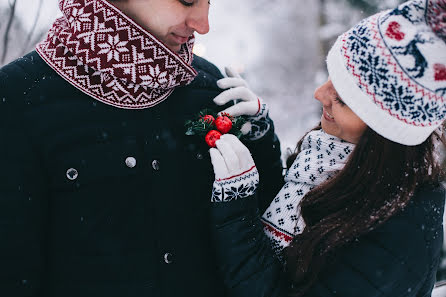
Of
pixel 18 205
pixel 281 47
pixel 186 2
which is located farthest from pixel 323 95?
pixel 281 47

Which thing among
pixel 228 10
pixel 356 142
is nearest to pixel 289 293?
pixel 356 142

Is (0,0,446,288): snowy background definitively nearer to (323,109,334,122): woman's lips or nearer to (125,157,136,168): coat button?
(323,109,334,122): woman's lips

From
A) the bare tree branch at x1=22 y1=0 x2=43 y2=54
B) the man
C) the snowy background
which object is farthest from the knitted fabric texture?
the snowy background

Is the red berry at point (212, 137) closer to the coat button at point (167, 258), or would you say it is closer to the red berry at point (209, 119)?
the red berry at point (209, 119)

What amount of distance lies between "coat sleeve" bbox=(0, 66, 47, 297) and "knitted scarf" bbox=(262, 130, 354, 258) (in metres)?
0.82

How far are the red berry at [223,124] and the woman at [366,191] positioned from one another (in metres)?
0.05

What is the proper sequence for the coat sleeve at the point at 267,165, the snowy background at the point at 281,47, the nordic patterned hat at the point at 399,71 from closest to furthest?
the nordic patterned hat at the point at 399,71
the coat sleeve at the point at 267,165
the snowy background at the point at 281,47

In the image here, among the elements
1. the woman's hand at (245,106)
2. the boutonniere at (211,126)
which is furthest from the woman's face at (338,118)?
the boutonniere at (211,126)

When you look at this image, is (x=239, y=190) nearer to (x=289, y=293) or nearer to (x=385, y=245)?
(x=289, y=293)

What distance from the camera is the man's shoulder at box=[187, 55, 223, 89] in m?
1.46

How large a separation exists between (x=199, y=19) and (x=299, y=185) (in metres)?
0.74

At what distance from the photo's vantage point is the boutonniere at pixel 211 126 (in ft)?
4.11

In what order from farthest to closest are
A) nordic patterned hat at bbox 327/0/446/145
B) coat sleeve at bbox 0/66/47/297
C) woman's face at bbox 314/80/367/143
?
woman's face at bbox 314/80/367/143, nordic patterned hat at bbox 327/0/446/145, coat sleeve at bbox 0/66/47/297

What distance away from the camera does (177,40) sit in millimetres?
1232
